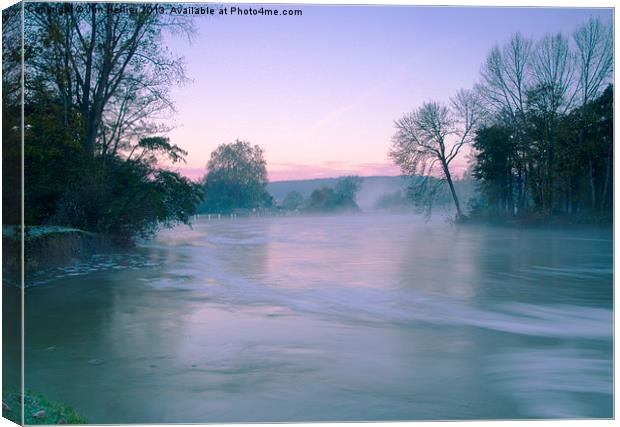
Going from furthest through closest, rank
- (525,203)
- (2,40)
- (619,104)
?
1. (525,203)
2. (619,104)
3. (2,40)

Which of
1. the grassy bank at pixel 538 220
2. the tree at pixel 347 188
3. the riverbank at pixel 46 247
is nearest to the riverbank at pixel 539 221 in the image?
the grassy bank at pixel 538 220

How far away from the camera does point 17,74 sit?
161 inches

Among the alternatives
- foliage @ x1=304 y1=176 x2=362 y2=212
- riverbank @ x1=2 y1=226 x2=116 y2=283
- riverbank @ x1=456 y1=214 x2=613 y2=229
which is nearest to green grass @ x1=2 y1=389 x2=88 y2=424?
riverbank @ x1=2 y1=226 x2=116 y2=283

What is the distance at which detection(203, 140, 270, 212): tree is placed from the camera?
215 inches

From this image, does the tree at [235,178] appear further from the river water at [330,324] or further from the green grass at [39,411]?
the green grass at [39,411]

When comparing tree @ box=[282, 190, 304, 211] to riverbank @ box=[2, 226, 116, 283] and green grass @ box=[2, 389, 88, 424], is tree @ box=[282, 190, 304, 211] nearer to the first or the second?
riverbank @ box=[2, 226, 116, 283]

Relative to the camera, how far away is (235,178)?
5.78 m

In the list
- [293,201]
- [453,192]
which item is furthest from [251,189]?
[453,192]

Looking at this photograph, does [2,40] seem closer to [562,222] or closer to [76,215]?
[76,215]

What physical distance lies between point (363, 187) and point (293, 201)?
0.75 m

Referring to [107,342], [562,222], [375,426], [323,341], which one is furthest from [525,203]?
[107,342]

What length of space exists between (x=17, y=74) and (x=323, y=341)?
300 centimetres

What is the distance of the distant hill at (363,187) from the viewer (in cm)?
580

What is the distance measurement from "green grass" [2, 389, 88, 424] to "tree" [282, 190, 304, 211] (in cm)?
304
